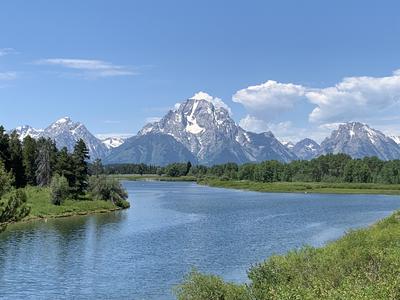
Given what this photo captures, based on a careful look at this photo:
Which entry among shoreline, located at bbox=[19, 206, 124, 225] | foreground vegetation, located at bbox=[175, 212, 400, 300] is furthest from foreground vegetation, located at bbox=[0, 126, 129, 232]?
foreground vegetation, located at bbox=[175, 212, 400, 300]

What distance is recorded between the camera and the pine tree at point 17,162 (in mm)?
134000

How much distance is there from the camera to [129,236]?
82.1m

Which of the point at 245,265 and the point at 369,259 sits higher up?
the point at 369,259

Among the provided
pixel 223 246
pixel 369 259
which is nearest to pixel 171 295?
pixel 369 259

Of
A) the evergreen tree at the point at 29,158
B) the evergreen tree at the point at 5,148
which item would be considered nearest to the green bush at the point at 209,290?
the evergreen tree at the point at 5,148

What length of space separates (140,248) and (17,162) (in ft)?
255

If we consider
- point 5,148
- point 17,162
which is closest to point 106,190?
point 17,162

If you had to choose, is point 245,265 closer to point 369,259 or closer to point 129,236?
point 369,259

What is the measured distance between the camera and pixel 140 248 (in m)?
71.0

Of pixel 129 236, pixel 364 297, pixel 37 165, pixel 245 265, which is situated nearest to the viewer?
pixel 364 297

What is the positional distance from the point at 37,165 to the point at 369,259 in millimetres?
130445

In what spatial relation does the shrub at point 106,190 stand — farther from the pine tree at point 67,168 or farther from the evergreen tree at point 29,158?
the evergreen tree at point 29,158

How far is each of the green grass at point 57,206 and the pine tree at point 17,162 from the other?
362 inches

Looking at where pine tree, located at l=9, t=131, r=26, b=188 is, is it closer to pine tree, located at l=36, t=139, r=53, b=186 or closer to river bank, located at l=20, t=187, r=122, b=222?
pine tree, located at l=36, t=139, r=53, b=186
